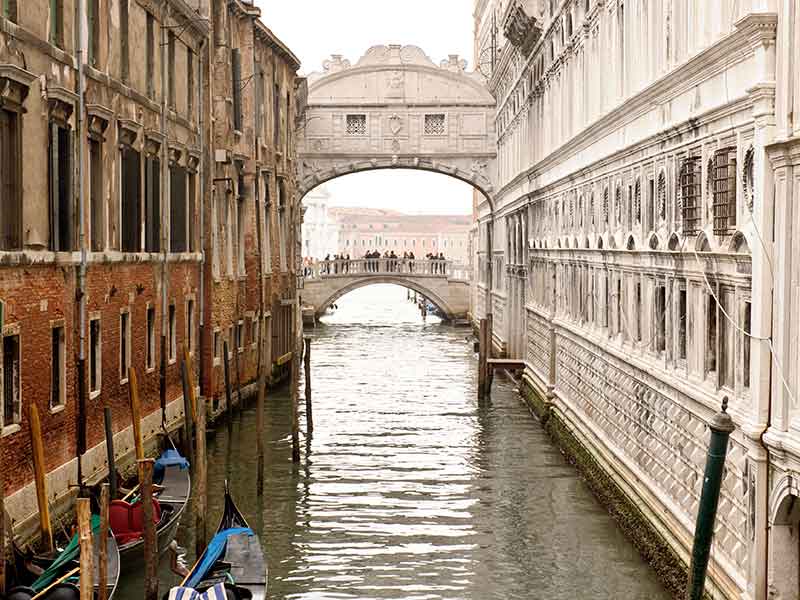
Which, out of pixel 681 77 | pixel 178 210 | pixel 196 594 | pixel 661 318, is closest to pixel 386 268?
pixel 178 210

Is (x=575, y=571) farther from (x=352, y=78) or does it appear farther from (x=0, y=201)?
(x=352, y=78)

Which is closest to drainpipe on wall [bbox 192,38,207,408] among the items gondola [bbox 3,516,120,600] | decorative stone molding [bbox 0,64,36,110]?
decorative stone molding [bbox 0,64,36,110]

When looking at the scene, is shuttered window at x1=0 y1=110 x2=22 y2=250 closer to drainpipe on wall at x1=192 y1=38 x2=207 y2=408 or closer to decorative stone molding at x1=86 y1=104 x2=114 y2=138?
decorative stone molding at x1=86 y1=104 x2=114 y2=138

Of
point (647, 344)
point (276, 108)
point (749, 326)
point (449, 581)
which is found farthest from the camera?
point (276, 108)

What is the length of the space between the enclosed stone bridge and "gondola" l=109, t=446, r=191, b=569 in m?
29.4

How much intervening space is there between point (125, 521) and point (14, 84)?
3.32 metres

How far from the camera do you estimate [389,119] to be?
30.4 m

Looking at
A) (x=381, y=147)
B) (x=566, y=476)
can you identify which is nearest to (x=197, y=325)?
(x=566, y=476)

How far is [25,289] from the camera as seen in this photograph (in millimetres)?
9789

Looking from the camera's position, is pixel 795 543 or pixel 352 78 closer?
pixel 795 543

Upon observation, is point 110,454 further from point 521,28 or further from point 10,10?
point 521,28

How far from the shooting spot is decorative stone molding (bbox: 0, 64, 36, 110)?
9.21 metres

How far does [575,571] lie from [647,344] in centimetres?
205

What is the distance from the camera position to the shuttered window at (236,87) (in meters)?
19.7
